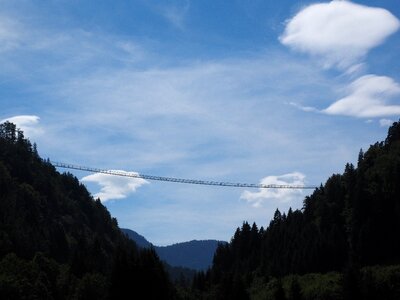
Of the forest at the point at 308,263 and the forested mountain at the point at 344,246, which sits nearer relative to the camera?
the forest at the point at 308,263

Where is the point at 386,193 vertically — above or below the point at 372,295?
above

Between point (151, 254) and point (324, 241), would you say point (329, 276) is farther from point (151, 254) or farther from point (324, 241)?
point (151, 254)

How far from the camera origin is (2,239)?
179125 millimetres

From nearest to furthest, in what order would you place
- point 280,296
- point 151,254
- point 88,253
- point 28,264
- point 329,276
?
point 151,254
point 280,296
point 28,264
point 329,276
point 88,253

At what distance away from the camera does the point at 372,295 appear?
13200cm

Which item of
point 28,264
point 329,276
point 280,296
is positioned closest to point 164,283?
point 280,296

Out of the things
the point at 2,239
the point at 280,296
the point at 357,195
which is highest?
the point at 357,195

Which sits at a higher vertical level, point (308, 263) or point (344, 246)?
point (344, 246)

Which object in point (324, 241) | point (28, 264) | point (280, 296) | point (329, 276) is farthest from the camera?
point (324, 241)

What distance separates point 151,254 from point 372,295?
55791mm

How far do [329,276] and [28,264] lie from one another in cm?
7364

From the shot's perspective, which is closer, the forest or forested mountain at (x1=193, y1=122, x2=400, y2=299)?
the forest

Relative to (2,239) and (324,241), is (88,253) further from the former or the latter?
(324,241)

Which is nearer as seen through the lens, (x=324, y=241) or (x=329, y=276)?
(x=329, y=276)
